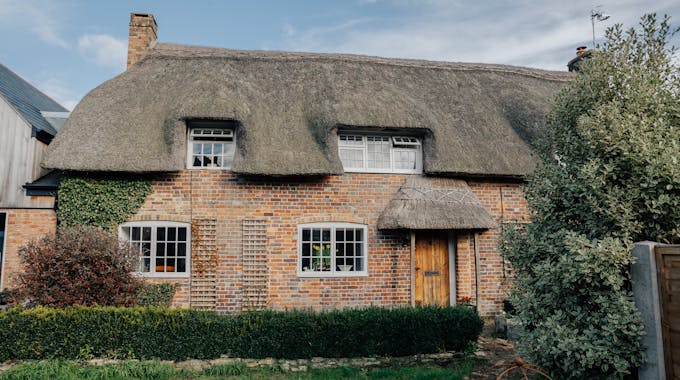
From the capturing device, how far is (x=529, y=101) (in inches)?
525

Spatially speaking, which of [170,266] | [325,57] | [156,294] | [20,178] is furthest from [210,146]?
[20,178]

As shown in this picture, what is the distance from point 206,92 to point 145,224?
3.54m

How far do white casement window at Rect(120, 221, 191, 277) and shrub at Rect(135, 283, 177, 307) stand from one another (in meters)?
0.31

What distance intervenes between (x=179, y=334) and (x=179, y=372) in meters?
0.65

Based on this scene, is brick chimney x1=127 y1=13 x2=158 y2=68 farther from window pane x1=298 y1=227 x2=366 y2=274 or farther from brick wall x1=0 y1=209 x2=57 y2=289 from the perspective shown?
window pane x1=298 y1=227 x2=366 y2=274

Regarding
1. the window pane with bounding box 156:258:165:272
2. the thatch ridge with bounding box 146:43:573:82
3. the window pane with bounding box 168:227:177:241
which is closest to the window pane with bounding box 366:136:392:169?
the thatch ridge with bounding box 146:43:573:82

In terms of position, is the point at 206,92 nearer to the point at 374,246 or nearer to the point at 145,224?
the point at 145,224

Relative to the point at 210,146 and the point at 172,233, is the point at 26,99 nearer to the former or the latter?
the point at 210,146

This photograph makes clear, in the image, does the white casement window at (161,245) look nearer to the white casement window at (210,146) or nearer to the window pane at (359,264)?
the white casement window at (210,146)

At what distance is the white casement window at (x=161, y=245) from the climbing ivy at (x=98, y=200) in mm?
386

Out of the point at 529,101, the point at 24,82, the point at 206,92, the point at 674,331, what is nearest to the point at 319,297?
the point at 206,92

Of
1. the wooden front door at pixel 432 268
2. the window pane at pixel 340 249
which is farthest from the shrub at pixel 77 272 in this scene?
the wooden front door at pixel 432 268

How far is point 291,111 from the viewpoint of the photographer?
11.5m

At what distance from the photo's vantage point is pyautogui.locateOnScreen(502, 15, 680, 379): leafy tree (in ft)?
16.4
